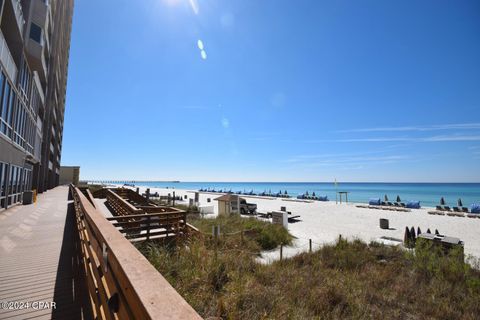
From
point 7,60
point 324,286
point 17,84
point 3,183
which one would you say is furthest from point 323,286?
point 17,84

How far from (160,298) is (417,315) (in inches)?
258

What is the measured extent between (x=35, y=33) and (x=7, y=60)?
5.98 metres

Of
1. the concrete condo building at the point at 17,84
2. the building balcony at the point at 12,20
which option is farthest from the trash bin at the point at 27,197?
the building balcony at the point at 12,20

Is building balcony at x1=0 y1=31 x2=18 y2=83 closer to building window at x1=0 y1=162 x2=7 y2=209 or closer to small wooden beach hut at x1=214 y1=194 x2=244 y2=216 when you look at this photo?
building window at x1=0 y1=162 x2=7 y2=209

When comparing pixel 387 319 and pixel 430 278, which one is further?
pixel 430 278

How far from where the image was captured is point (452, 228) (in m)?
18.9

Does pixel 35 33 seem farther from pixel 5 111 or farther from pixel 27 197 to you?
pixel 27 197

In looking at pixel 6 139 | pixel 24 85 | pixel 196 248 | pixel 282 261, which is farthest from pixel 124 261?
pixel 24 85

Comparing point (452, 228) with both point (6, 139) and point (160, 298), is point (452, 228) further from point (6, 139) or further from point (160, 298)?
point (6, 139)

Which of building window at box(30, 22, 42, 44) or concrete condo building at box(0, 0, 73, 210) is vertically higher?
building window at box(30, 22, 42, 44)

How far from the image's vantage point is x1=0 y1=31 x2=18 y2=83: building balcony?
37.0ft

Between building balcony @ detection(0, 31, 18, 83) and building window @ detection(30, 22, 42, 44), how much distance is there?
11.7 feet

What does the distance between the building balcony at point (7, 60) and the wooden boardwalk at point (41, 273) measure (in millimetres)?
7962

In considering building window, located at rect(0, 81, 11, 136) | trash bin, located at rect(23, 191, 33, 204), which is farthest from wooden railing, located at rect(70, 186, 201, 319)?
trash bin, located at rect(23, 191, 33, 204)
